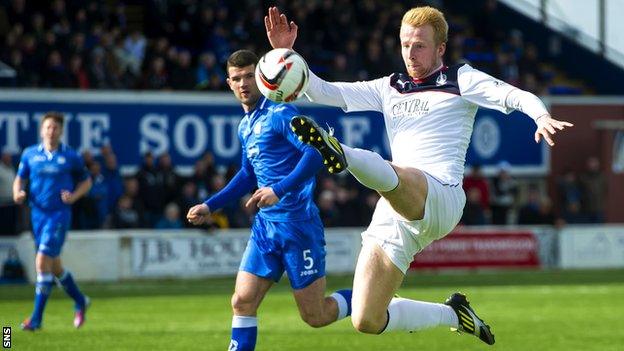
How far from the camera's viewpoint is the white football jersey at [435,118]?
339 inches

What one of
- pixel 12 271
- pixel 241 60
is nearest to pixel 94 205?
pixel 12 271

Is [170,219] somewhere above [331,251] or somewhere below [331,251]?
above

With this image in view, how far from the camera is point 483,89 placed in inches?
330

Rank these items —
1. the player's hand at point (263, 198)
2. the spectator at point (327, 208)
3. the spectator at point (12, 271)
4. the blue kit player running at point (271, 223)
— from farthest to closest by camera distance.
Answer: the spectator at point (327, 208)
the spectator at point (12, 271)
the blue kit player running at point (271, 223)
the player's hand at point (263, 198)

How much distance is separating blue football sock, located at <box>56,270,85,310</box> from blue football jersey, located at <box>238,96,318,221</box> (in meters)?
5.07

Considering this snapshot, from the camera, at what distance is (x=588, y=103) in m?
32.4

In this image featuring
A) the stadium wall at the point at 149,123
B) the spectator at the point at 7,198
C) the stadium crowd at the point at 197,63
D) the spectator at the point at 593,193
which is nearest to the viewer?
the spectator at the point at 7,198

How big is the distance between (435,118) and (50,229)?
260 inches

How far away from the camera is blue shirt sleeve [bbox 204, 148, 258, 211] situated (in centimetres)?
967

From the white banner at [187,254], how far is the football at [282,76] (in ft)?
50.6

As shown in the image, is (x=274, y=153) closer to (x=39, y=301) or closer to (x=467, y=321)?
(x=467, y=321)

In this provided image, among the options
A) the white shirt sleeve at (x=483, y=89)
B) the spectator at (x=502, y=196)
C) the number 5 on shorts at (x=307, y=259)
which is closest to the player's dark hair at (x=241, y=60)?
the number 5 on shorts at (x=307, y=259)

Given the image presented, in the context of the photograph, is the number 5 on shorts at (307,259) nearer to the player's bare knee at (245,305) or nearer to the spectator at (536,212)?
the player's bare knee at (245,305)

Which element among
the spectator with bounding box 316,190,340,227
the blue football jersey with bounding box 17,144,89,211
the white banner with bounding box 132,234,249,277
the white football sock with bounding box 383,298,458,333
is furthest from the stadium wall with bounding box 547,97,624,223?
the white football sock with bounding box 383,298,458,333
